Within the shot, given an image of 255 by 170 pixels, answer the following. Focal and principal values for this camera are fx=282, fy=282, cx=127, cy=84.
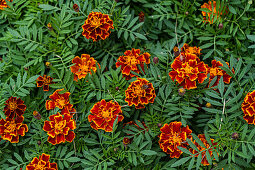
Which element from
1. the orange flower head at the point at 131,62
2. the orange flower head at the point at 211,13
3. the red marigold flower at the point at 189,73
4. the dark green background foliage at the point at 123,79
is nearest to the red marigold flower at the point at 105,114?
the dark green background foliage at the point at 123,79

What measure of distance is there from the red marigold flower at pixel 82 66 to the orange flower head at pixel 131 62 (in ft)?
0.60

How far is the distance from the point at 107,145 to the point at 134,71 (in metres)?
0.51

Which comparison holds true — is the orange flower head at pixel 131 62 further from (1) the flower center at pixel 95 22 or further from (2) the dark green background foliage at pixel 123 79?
(1) the flower center at pixel 95 22

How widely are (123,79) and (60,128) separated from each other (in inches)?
19.2

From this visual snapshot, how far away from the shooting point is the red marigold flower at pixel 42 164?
5.09 ft

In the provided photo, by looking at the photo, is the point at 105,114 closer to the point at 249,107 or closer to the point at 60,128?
the point at 60,128

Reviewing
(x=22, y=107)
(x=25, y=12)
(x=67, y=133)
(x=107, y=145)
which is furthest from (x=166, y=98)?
(x=25, y=12)

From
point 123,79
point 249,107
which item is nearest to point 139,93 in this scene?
point 123,79

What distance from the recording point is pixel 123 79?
1775 mm

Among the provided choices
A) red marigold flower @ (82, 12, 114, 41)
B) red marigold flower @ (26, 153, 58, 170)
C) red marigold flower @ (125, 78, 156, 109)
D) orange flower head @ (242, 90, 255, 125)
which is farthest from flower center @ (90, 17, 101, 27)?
orange flower head @ (242, 90, 255, 125)

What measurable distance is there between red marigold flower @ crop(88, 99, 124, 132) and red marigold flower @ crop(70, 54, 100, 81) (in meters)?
0.30

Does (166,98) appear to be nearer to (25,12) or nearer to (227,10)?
(227,10)

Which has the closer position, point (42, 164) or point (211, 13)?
point (42, 164)

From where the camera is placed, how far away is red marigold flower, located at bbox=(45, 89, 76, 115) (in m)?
1.73
